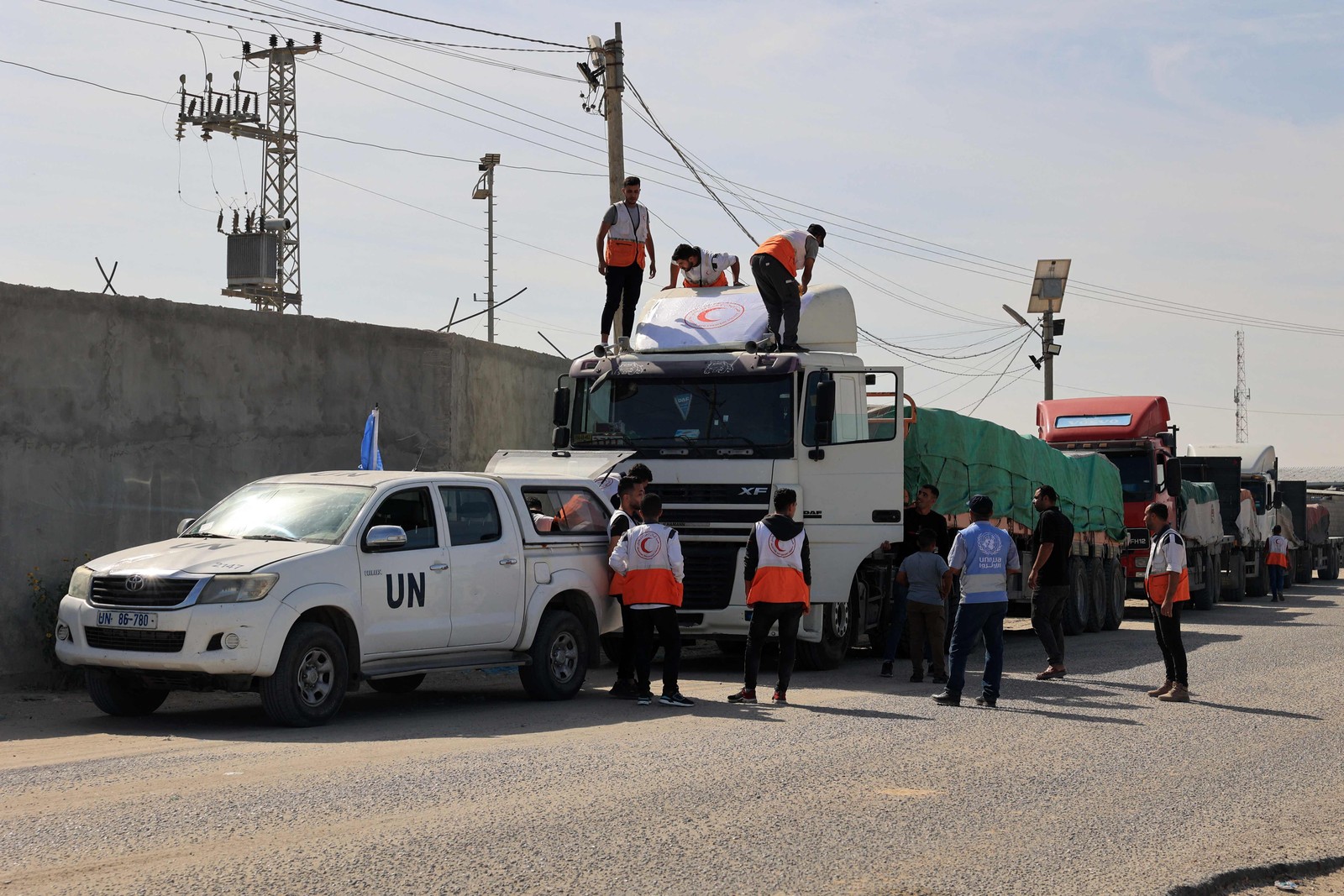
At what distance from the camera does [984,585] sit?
12.7 metres

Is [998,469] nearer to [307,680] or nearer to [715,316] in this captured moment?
[715,316]

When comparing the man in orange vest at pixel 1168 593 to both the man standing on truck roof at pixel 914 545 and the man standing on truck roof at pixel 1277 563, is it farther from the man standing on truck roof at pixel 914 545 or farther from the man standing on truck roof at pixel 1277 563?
the man standing on truck roof at pixel 1277 563

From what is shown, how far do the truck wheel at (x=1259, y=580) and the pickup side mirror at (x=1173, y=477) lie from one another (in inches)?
516

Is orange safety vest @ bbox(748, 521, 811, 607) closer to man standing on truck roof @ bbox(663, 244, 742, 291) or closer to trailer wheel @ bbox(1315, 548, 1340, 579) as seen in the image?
man standing on truck roof @ bbox(663, 244, 742, 291)

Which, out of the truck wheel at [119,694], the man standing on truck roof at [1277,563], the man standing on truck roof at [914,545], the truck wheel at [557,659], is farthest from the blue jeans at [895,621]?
the man standing on truck roof at [1277,563]

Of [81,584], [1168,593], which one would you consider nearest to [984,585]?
[1168,593]

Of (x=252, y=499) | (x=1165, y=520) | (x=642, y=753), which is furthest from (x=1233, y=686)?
(x=252, y=499)

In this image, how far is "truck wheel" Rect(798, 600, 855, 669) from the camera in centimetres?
1512

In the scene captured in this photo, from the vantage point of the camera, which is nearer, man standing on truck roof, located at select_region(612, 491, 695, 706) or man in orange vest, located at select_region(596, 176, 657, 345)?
man standing on truck roof, located at select_region(612, 491, 695, 706)

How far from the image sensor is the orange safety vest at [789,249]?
613 inches

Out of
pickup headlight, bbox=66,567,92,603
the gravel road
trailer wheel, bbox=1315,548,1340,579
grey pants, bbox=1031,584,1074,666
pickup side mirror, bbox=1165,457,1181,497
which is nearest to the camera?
the gravel road

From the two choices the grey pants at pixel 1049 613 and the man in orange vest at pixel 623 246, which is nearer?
the grey pants at pixel 1049 613

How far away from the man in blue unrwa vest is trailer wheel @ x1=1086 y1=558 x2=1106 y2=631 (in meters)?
11.4

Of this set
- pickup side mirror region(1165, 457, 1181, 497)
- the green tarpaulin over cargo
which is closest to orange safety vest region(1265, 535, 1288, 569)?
pickup side mirror region(1165, 457, 1181, 497)
